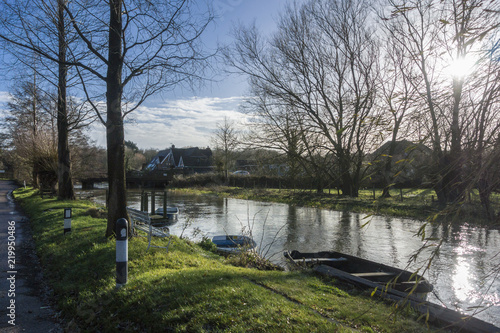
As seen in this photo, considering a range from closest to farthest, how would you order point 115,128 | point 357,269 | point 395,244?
point 357,269 → point 115,128 → point 395,244

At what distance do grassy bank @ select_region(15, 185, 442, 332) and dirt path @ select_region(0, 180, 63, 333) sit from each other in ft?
0.67

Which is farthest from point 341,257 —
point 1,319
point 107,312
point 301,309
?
point 1,319

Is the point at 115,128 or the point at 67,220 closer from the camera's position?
the point at 115,128

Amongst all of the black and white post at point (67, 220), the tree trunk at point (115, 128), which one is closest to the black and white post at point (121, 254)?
the tree trunk at point (115, 128)

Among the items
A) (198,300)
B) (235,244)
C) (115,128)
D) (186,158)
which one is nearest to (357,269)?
(235,244)

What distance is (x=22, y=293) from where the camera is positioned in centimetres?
562

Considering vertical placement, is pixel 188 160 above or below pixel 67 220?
above

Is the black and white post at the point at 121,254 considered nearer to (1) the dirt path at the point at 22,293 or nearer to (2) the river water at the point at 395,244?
(1) the dirt path at the point at 22,293

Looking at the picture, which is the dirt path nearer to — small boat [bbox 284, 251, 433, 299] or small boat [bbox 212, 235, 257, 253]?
small boat [bbox 212, 235, 257, 253]

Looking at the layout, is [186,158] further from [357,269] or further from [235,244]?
[357,269]

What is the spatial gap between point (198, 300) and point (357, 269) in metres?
4.54

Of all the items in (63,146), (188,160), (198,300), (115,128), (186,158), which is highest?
(186,158)

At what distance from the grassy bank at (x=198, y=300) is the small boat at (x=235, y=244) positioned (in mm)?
1514

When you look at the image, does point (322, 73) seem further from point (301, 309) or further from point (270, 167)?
point (301, 309)
